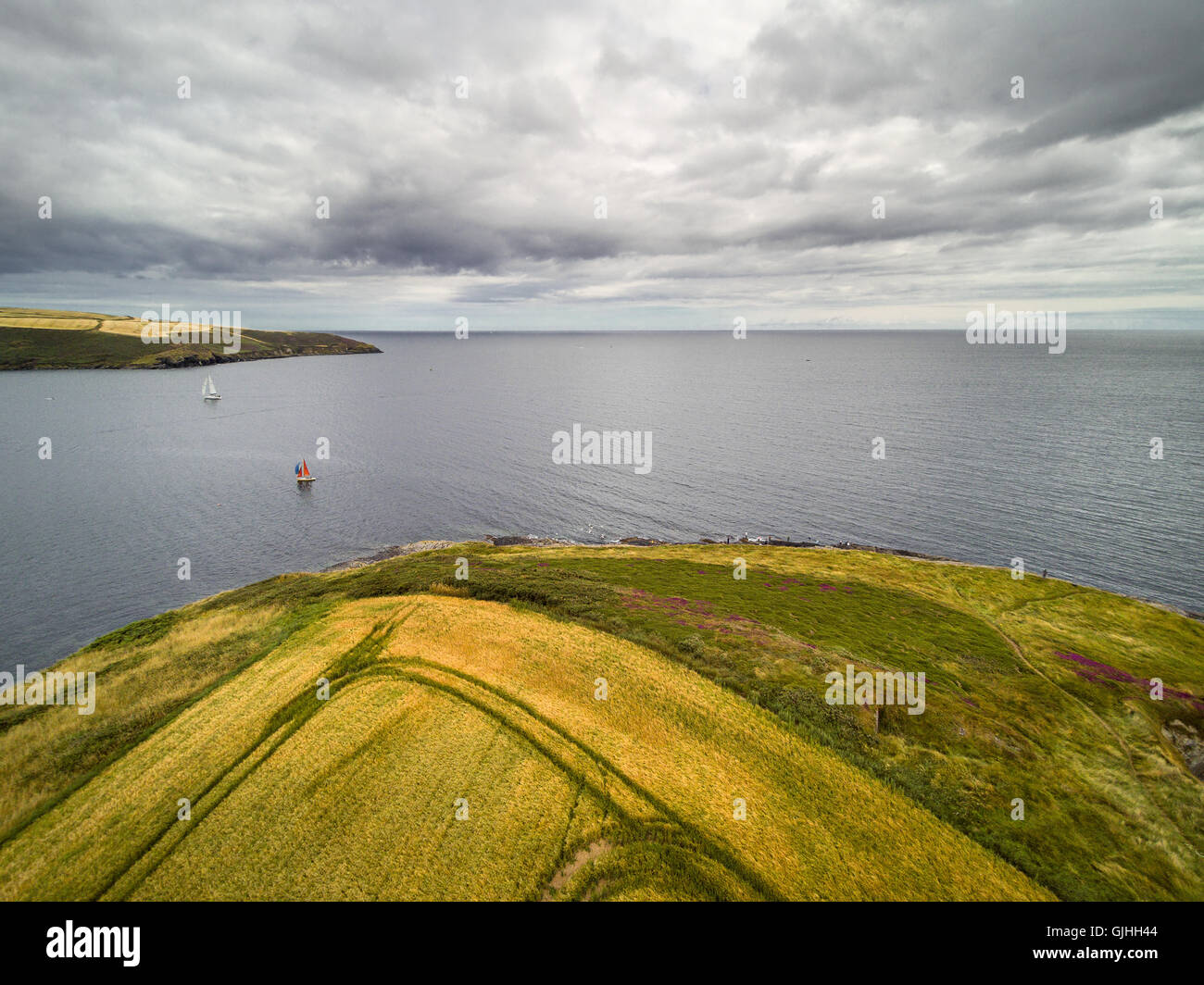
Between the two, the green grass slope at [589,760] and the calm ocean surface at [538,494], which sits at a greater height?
the calm ocean surface at [538,494]

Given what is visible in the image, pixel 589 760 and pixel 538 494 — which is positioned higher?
pixel 538 494

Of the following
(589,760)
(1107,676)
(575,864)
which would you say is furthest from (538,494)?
(575,864)

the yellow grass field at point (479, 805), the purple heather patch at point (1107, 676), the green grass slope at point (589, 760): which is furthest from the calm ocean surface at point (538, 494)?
the yellow grass field at point (479, 805)

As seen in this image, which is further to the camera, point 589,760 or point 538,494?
point 538,494

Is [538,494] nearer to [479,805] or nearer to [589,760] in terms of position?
[589,760]

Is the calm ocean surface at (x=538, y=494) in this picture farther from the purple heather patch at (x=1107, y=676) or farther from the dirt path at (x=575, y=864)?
the dirt path at (x=575, y=864)

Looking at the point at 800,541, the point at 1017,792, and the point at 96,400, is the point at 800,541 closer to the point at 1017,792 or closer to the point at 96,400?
the point at 1017,792
